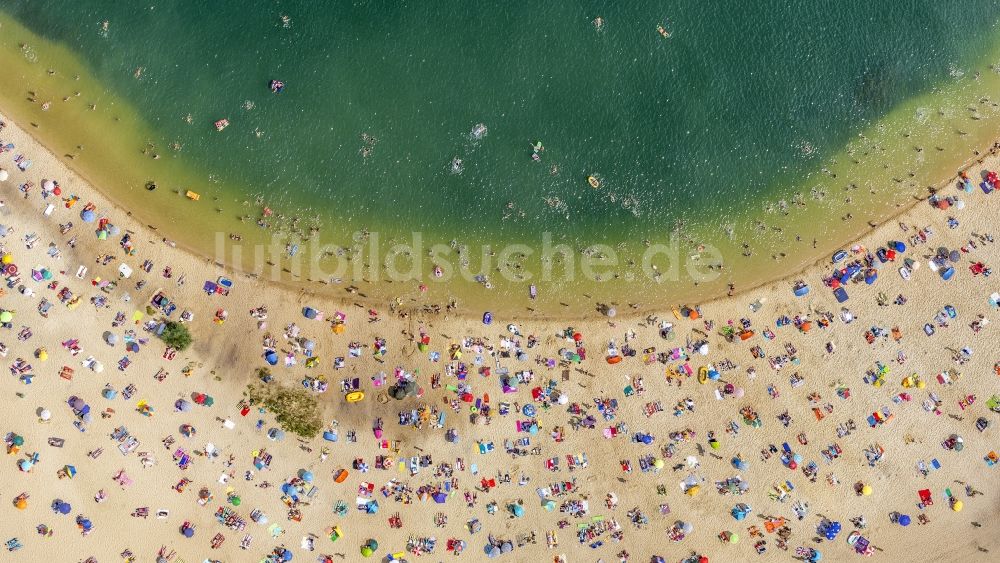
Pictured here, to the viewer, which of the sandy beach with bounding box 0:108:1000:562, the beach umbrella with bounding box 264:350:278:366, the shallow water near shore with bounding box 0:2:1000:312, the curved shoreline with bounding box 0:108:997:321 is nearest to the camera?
the sandy beach with bounding box 0:108:1000:562

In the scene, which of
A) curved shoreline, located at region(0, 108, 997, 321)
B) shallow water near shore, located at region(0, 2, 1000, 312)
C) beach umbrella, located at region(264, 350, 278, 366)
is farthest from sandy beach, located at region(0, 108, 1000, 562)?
shallow water near shore, located at region(0, 2, 1000, 312)

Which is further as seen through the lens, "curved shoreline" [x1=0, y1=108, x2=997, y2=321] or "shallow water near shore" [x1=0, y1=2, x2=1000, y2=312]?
"shallow water near shore" [x1=0, y1=2, x2=1000, y2=312]

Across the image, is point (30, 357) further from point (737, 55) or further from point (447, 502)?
point (737, 55)

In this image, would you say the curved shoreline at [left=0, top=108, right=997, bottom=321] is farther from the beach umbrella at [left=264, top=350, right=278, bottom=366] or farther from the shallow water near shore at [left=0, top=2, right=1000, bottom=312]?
the beach umbrella at [left=264, top=350, right=278, bottom=366]

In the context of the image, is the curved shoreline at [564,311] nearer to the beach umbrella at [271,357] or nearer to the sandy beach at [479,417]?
the sandy beach at [479,417]

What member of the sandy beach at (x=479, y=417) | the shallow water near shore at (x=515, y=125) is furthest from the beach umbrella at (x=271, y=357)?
the shallow water near shore at (x=515, y=125)

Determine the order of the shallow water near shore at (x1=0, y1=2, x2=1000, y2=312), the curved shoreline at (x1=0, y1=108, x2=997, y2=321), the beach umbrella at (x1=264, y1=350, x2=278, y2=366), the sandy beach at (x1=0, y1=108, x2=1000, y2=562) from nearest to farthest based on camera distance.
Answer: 1. the sandy beach at (x1=0, y1=108, x2=1000, y2=562)
2. the beach umbrella at (x1=264, y1=350, x2=278, y2=366)
3. the curved shoreline at (x1=0, y1=108, x2=997, y2=321)
4. the shallow water near shore at (x1=0, y1=2, x2=1000, y2=312)

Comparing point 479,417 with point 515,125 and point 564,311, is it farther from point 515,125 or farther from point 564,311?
point 515,125

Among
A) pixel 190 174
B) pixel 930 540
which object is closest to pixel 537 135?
pixel 190 174
